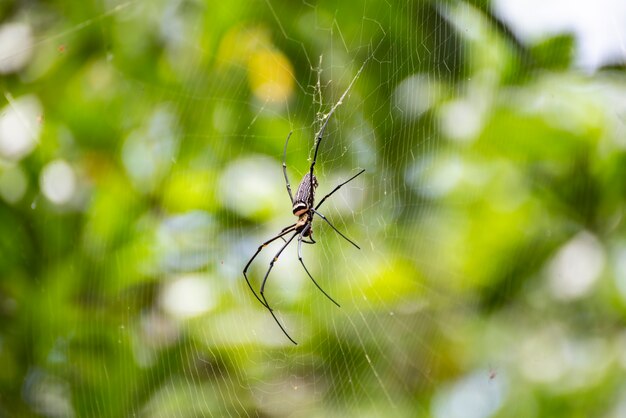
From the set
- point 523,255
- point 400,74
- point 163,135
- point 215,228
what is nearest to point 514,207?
point 523,255

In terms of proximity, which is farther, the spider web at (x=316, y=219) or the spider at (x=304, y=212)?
the spider web at (x=316, y=219)

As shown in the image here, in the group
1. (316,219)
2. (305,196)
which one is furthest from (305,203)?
(316,219)

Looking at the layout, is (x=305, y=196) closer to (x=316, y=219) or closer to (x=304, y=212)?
(x=304, y=212)

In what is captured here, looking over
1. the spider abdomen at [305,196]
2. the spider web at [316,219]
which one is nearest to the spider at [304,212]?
the spider abdomen at [305,196]

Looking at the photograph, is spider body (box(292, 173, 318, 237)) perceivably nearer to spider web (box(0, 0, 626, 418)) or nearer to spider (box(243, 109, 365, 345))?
spider (box(243, 109, 365, 345))

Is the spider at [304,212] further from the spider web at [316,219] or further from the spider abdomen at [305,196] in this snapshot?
the spider web at [316,219]

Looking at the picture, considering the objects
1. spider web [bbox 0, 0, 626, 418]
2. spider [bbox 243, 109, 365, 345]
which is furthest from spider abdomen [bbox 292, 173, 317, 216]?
spider web [bbox 0, 0, 626, 418]
